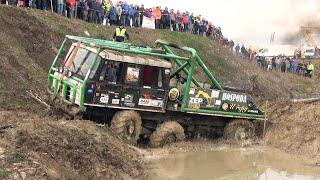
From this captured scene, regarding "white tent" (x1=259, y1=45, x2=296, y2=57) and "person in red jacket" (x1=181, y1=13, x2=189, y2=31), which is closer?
"person in red jacket" (x1=181, y1=13, x2=189, y2=31)

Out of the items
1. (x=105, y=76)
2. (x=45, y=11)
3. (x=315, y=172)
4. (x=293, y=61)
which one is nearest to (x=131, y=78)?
(x=105, y=76)

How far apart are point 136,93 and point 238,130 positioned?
3.96m

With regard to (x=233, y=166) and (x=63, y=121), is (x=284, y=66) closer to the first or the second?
(x=233, y=166)

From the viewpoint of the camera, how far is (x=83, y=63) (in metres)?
14.1

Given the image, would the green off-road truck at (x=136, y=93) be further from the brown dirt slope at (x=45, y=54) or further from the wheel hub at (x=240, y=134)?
the brown dirt slope at (x=45, y=54)

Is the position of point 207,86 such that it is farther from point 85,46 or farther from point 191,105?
point 85,46

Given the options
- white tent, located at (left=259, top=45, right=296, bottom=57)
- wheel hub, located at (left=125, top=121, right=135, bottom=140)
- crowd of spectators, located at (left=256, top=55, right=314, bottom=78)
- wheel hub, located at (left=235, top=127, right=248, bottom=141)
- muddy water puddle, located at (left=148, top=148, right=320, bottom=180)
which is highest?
white tent, located at (left=259, top=45, right=296, bottom=57)

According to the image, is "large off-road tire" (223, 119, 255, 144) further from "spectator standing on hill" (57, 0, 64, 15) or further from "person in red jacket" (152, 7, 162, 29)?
"person in red jacket" (152, 7, 162, 29)

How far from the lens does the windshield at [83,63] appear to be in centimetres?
1365

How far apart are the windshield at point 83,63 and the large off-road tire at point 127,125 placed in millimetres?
1234

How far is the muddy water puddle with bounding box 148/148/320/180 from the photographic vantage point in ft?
41.5

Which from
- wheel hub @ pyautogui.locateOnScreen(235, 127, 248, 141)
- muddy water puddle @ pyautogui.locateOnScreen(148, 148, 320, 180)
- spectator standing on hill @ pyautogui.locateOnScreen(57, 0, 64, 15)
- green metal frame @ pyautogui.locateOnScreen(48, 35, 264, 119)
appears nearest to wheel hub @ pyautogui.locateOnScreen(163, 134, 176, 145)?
muddy water puddle @ pyautogui.locateOnScreen(148, 148, 320, 180)

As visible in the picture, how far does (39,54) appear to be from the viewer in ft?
62.5

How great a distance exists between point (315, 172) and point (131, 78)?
5.08 meters
